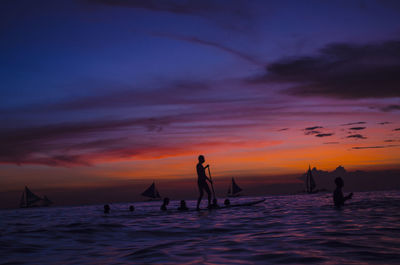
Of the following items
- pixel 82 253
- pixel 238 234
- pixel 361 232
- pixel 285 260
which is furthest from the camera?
pixel 238 234

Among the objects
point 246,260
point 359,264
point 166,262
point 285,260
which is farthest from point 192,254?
point 359,264

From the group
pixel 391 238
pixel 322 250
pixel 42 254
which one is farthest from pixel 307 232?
pixel 42 254

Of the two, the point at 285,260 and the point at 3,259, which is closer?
the point at 285,260

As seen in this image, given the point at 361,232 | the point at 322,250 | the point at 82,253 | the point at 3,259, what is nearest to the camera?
the point at 322,250

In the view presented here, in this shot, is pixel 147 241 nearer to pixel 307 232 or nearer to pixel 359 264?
pixel 307 232

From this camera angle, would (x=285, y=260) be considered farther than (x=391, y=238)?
No

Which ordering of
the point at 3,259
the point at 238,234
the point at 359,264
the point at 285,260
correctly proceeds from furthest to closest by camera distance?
1. the point at 238,234
2. the point at 3,259
3. the point at 285,260
4. the point at 359,264

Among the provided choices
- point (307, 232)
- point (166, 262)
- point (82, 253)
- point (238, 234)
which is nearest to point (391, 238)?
point (307, 232)

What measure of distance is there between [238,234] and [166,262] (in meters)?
3.51

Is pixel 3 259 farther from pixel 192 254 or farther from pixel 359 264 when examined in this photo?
pixel 359 264

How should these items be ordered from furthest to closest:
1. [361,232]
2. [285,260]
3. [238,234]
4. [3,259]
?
[238,234] → [361,232] → [3,259] → [285,260]

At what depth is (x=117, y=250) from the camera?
289 inches

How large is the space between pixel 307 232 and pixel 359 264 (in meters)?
3.58

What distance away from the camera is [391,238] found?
7.32 m
